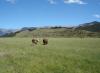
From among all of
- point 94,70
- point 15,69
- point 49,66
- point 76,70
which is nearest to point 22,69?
point 15,69

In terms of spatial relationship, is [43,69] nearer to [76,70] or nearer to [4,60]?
[76,70]

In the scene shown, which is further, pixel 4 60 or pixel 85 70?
pixel 4 60

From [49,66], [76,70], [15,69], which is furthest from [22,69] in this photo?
[76,70]

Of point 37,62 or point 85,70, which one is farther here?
point 37,62

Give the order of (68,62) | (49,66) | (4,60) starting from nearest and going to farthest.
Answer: (49,66), (68,62), (4,60)

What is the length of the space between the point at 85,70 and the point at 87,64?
1840 millimetres

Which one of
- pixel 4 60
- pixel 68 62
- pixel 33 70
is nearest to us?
pixel 33 70

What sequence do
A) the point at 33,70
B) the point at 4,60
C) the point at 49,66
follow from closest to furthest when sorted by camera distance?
the point at 33,70 < the point at 49,66 < the point at 4,60

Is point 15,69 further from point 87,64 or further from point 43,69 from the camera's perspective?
point 87,64

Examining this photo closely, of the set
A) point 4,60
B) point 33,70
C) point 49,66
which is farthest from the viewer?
point 4,60

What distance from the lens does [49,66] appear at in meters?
20.7

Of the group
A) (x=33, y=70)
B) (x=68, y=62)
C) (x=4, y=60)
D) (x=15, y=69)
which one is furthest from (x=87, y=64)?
(x=4, y=60)

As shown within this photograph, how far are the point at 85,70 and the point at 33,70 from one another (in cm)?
421

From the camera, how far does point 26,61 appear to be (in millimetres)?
22797
